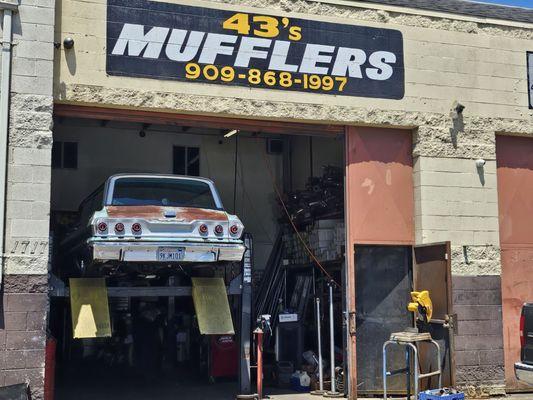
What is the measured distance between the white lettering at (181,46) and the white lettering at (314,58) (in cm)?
161

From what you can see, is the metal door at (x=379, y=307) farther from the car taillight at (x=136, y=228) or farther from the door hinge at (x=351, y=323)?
the car taillight at (x=136, y=228)

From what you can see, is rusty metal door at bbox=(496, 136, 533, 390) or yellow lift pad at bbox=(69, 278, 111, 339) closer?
yellow lift pad at bbox=(69, 278, 111, 339)

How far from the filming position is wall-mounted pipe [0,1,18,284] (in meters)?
8.89

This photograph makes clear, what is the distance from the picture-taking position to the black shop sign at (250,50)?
9.88m

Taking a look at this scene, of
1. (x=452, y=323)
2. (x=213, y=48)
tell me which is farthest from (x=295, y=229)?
(x=213, y=48)

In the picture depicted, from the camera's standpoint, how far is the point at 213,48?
10.3 m

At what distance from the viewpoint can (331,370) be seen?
1134 centimetres

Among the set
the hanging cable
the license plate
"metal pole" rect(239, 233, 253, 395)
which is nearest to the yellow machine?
the hanging cable

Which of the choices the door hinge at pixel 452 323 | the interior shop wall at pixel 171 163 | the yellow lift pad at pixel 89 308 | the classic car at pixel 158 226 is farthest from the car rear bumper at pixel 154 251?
the interior shop wall at pixel 171 163

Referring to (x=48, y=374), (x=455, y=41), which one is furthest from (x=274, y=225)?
(x=48, y=374)

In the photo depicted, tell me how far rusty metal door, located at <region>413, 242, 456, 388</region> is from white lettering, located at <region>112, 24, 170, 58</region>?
16.3ft

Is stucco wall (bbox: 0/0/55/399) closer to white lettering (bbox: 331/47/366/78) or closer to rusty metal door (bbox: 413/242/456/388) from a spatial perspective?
white lettering (bbox: 331/47/366/78)

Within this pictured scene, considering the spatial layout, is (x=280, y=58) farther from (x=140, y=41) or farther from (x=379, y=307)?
(x=379, y=307)

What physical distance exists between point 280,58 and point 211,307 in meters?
3.86
